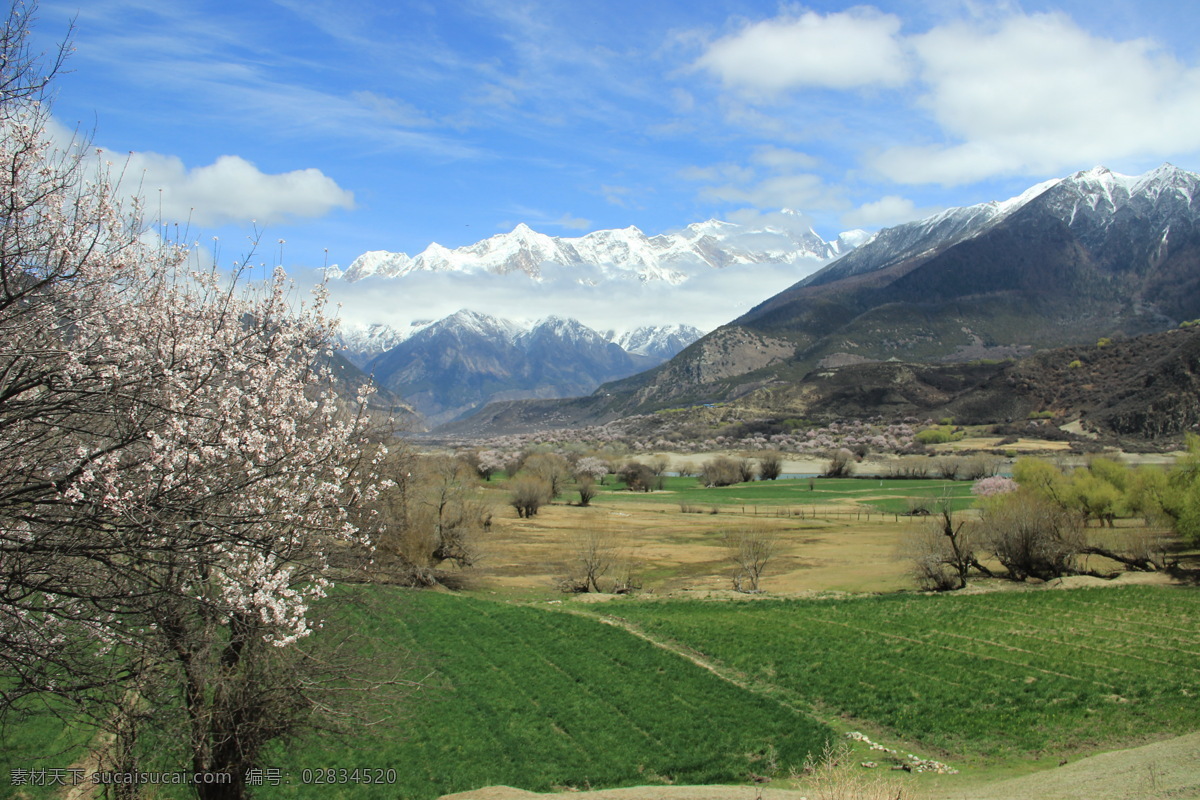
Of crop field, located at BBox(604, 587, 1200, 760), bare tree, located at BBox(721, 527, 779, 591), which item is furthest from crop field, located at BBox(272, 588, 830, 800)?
bare tree, located at BBox(721, 527, 779, 591)

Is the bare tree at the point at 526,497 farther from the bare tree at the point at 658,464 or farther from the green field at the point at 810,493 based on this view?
the bare tree at the point at 658,464

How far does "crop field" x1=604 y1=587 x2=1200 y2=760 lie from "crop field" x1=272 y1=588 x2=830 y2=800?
2629 millimetres

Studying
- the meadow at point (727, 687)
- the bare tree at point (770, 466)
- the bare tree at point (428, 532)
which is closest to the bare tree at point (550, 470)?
the bare tree at point (770, 466)

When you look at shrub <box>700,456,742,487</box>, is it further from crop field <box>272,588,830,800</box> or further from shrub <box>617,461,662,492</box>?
crop field <box>272,588,830,800</box>

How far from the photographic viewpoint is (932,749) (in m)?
17.8

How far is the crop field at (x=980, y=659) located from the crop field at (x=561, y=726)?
104 inches

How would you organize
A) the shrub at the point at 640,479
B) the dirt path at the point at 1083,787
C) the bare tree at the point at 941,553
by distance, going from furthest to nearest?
the shrub at the point at 640,479 → the bare tree at the point at 941,553 → the dirt path at the point at 1083,787

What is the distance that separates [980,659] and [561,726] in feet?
49.3

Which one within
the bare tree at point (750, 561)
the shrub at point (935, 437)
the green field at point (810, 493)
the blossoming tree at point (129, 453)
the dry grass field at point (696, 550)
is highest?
the blossoming tree at point (129, 453)

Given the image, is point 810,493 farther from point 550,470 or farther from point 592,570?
point 592,570

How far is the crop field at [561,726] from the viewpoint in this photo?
56.6 ft

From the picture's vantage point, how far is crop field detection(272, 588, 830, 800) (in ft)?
56.6

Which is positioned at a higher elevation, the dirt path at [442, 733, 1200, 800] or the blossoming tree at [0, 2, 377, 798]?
A: the blossoming tree at [0, 2, 377, 798]

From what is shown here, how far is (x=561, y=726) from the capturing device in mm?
20156
